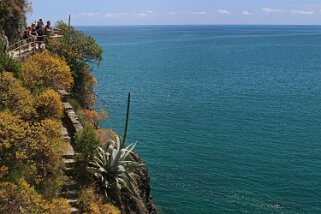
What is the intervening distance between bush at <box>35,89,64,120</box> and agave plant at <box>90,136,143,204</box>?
9.63 feet

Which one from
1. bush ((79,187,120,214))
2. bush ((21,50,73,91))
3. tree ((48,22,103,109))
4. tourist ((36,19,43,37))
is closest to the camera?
bush ((79,187,120,214))

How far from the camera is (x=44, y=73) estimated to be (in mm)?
22656

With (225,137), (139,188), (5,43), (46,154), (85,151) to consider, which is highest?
(5,43)

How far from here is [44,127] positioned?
16156mm

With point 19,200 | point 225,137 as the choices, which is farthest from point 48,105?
point 225,137

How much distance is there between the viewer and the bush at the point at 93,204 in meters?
15.9

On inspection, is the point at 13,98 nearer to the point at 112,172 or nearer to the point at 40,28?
the point at 112,172

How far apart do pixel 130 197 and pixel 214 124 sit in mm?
30338

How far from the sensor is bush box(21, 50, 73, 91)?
21.6 meters

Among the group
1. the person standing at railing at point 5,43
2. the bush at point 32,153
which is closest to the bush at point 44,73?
the person standing at railing at point 5,43

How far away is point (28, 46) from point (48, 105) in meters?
14.9

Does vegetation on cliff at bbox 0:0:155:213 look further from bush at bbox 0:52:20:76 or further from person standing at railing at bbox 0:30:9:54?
person standing at railing at bbox 0:30:9:54

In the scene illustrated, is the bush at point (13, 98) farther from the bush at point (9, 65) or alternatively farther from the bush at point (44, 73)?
the bush at point (9, 65)

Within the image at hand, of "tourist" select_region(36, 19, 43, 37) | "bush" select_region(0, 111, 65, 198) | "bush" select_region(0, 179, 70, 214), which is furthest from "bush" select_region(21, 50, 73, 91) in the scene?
"tourist" select_region(36, 19, 43, 37)
